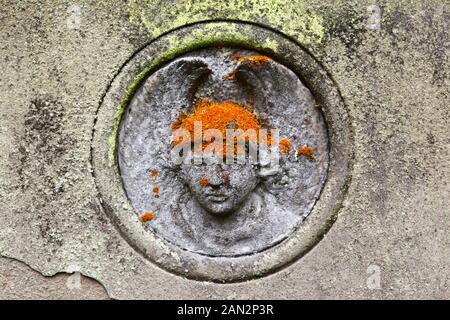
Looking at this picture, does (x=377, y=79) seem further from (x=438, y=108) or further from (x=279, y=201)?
(x=279, y=201)

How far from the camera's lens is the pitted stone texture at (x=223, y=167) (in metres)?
2.58

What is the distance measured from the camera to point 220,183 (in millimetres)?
2543

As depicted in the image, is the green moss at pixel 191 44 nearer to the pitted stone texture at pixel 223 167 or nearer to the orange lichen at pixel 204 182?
the pitted stone texture at pixel 223 167

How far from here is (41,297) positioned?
2617 millimetres

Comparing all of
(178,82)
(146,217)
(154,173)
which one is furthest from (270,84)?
(146,217)

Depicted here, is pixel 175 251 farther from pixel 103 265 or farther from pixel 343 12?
pixel 343 12

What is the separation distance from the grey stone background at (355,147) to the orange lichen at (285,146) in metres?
0.23

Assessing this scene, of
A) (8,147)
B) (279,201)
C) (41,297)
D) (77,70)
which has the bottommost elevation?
(41,297)

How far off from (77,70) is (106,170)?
0.34 meters

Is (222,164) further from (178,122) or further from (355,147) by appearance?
(355,147)

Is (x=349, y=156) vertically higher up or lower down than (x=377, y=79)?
lower down

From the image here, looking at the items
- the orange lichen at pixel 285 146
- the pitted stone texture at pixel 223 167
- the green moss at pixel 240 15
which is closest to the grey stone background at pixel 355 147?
the green moss at pixel 240 15

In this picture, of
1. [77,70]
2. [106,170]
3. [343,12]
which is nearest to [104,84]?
[77,70]

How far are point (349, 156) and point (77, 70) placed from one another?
0.93 metres
